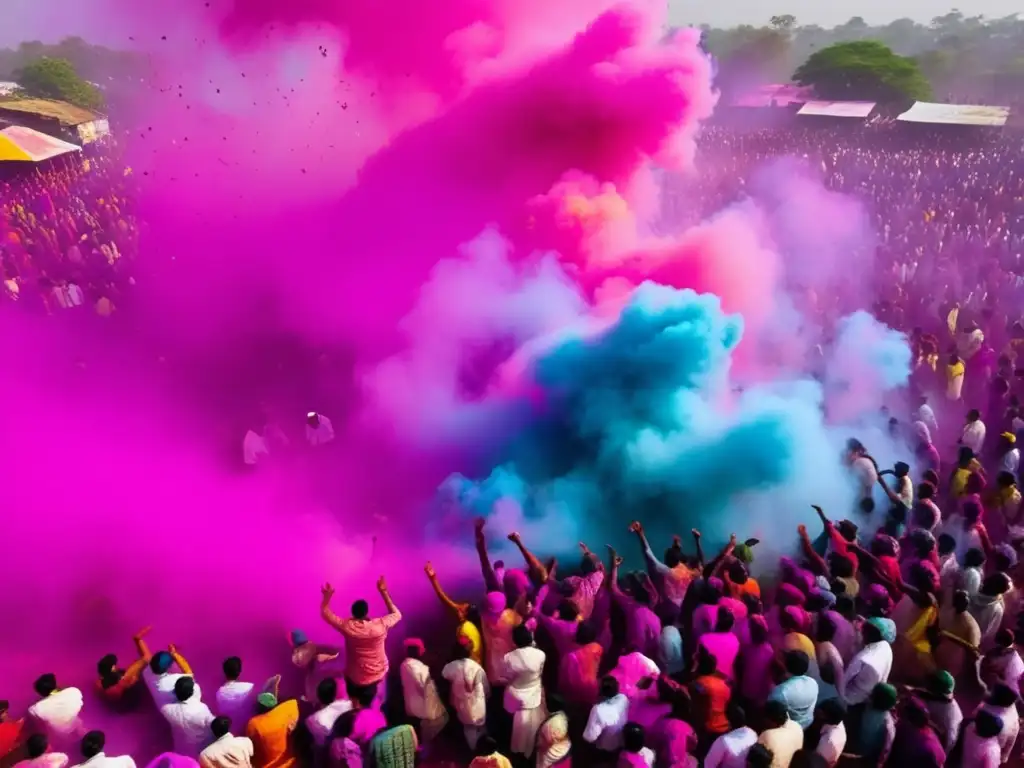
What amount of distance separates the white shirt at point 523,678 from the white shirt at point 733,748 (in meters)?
0.97

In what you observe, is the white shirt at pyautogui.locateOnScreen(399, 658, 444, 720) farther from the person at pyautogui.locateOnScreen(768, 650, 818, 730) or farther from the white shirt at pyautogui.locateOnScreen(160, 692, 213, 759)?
the person at pyautogui.locateOnScreen(768, 650, 818, 730)

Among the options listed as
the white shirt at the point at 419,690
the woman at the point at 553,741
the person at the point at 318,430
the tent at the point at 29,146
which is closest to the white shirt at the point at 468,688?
the white shirt at the point at 419,690

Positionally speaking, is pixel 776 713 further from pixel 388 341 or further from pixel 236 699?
pixel 388 341

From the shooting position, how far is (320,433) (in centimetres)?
794

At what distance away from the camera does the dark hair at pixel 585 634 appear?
4492mm

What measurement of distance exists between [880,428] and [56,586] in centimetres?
697

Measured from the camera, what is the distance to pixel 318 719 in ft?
13.8

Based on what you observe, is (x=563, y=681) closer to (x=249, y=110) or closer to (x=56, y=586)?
(x=56, y=586)

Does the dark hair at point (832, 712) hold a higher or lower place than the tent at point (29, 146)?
lower

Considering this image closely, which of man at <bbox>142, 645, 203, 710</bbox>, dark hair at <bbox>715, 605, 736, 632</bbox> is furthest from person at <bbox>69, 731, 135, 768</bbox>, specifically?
dark hair at <bbox>715, 605, 736, 632</bbox>

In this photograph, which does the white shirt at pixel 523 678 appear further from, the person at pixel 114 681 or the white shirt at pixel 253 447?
the white shirt at pixel 253 447

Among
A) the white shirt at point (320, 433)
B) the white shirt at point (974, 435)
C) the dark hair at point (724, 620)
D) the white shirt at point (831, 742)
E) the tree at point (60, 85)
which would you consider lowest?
the white shirt at point (974, 435)

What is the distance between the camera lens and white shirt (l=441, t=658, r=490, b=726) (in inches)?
175

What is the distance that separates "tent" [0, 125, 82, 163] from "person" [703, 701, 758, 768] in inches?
710
